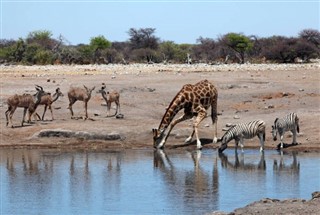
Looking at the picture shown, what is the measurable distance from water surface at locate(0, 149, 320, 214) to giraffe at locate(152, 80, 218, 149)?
0.71 meters

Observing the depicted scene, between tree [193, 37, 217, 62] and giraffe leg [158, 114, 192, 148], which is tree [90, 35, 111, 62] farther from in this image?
giraffe leg [158, 114, 192, 148]

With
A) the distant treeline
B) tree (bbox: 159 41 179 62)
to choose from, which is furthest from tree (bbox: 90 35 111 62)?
tree (bbox: 159 41 179 62)

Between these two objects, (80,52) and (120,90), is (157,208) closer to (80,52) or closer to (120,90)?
(120,90)

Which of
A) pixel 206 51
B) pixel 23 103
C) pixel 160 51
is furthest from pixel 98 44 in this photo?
pixel 23 103

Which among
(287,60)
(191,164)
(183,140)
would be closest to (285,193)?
(191,164)

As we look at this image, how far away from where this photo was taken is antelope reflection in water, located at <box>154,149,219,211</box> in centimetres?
1434

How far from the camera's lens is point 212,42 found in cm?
6184

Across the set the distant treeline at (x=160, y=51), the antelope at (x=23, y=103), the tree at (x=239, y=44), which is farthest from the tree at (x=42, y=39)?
the antelope at (x=23, y=103)

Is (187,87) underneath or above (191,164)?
above

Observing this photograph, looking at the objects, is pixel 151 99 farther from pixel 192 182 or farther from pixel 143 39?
pixel 143 39

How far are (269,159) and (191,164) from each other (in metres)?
1.89

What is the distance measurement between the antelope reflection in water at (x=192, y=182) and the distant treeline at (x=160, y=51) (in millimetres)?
30241

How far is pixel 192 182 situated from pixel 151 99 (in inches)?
496

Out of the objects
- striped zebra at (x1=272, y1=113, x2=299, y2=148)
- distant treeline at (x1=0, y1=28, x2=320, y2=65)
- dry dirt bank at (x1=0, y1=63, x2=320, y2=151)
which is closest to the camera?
striped zebra at (x1=272, y1=113, x2=299, y2=148)
